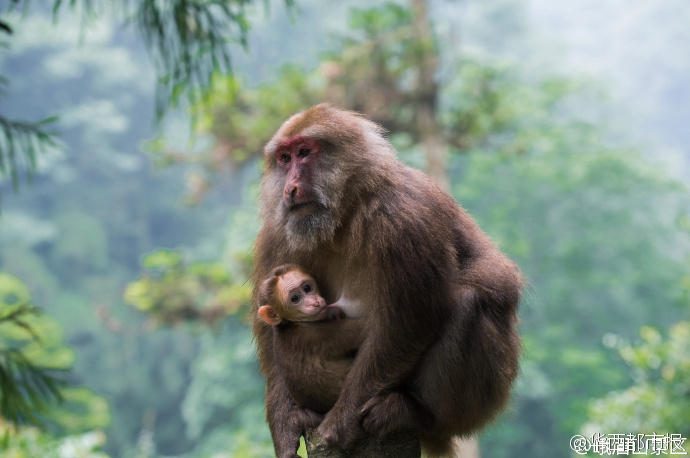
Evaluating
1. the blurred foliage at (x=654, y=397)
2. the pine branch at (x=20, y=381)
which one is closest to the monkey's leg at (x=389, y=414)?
the pine branch at (x=20, y=381)

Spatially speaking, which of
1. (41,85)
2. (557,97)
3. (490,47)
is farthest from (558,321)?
(41,85)

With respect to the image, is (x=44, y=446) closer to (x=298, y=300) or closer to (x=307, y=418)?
(x=307, y=418)

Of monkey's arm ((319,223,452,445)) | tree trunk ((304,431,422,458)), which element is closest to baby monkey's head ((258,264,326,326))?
monkey's arm ((319,223,452,445))

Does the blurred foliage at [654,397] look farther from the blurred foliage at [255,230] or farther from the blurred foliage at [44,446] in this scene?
the blurred foliage at [44,446]

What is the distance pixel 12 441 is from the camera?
7.47 metres

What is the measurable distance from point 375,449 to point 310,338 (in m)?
0.60

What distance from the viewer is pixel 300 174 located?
10.8 feet

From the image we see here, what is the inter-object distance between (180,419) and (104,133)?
48.9 ft

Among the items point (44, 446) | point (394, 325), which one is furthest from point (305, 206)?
point (44, 446)

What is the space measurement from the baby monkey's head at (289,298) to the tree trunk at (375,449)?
0.58 metres

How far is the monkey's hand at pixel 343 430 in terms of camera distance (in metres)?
2.97

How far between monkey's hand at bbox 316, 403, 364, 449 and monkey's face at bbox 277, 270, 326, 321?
482 millimetres

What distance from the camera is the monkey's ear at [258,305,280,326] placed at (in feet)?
10.7

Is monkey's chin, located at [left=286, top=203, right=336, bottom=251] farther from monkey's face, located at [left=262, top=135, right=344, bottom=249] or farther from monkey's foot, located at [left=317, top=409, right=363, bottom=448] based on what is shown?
monkey's foot, located at [left=317, top=409, right=363, bottom=448]
